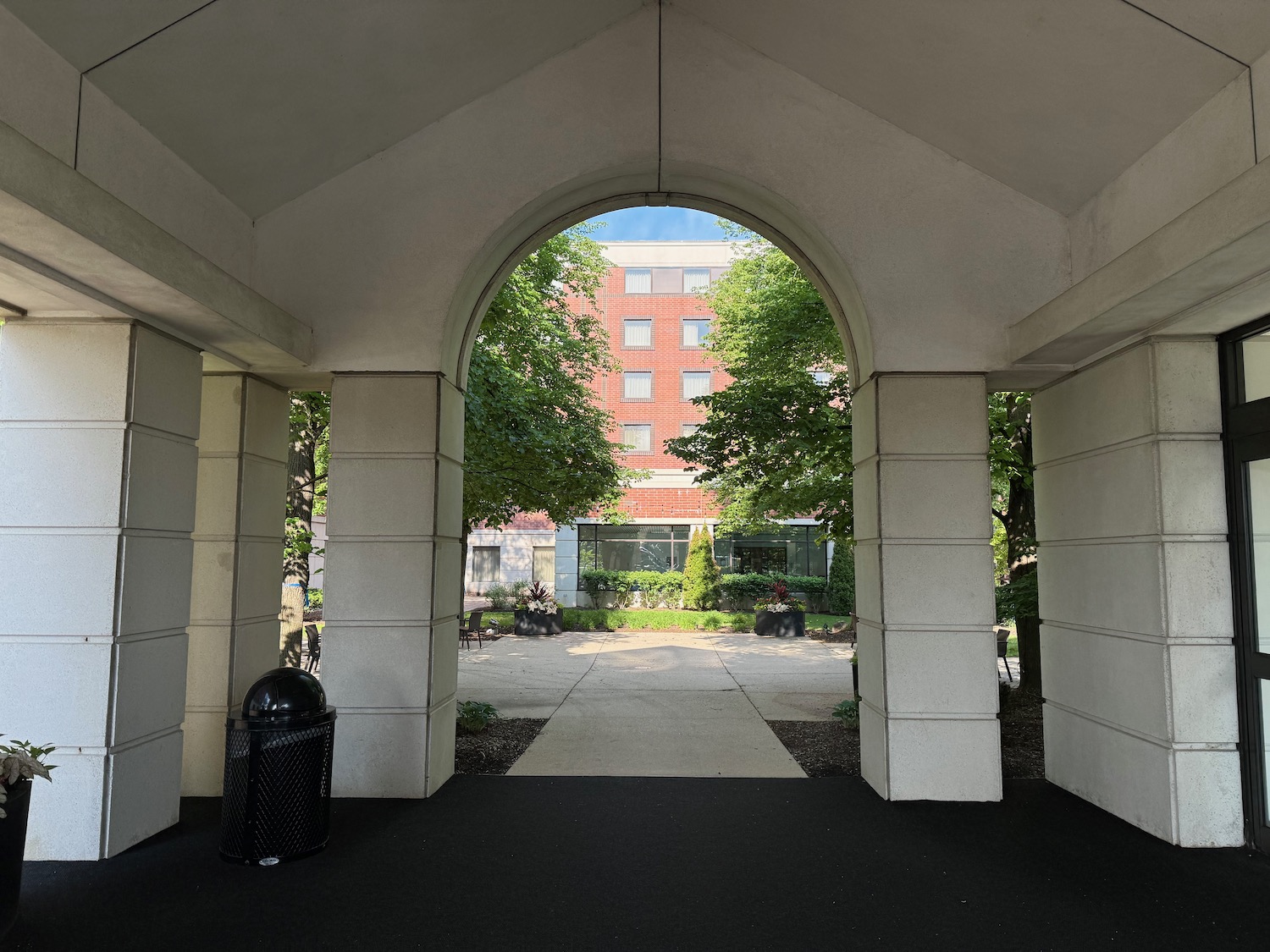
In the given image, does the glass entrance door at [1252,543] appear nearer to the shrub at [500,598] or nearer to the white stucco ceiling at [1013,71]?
the white stucco ceiling at [1013,71]

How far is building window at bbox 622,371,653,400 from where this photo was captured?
33.2m

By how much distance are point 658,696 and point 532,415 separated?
4.40 meters

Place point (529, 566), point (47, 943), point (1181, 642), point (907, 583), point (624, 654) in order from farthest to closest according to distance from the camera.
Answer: point (529, 566) < point (624, 654) < point (907, 583) < point (1181, 642) < point (47, 943)

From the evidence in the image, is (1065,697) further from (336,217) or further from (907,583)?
(336,217)

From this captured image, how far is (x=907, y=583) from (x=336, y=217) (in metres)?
5.53

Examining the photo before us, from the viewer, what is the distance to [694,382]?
33.2 m

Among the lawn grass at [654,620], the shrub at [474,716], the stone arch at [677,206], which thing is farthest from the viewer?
the lawn grass at [654,620]

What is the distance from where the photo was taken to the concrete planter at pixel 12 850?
406 cm

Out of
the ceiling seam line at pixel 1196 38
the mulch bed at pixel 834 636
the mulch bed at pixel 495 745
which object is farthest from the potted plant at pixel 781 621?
the ceiling seam line at pixel 1196 38

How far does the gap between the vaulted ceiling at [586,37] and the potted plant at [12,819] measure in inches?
151

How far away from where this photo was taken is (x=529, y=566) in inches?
1211

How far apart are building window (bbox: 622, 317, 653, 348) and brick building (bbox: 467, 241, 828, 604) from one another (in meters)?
0.03

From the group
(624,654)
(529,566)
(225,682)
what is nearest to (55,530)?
(225,682)

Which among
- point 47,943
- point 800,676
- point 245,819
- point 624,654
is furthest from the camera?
point 624,654
